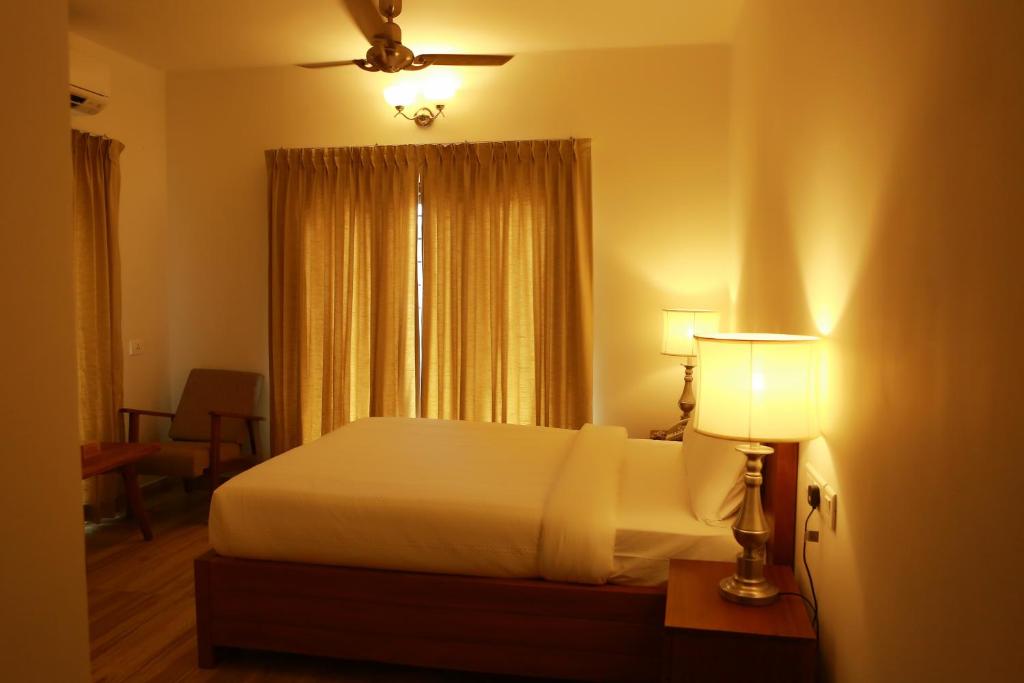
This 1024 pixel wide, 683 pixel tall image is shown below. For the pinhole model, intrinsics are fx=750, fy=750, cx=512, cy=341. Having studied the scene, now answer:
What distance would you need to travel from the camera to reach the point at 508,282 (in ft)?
16.2

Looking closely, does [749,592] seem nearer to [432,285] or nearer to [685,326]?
[685,326]

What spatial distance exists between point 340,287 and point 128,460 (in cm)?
171

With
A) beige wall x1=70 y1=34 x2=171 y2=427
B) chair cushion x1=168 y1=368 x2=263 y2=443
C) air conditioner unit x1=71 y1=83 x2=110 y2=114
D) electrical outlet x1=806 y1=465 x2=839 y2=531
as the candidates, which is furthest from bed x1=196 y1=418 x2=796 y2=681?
beige wall x1=70 y1=34 x2=171 y2=427

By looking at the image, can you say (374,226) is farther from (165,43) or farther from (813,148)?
(813,148)

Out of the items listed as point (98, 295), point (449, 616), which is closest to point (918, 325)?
point (449, 616)

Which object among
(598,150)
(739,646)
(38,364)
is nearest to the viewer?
(38,364)

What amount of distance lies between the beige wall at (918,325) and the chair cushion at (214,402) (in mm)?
3944

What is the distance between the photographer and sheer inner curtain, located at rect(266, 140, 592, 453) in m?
4.85

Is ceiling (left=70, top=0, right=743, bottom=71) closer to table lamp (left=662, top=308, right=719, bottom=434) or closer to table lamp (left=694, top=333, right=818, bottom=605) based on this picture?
table lamp (left=662, top=308, right=719, bottom=434)

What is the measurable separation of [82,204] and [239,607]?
2867 mm

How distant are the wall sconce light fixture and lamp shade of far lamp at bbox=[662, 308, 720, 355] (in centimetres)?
202

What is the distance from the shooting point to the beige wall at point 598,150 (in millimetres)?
4785

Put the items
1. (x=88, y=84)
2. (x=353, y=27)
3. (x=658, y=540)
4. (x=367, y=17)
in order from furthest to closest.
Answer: (x=353, y=27) < (x=88, y=84) < (x=367, y=17) < (x=658, y=540)

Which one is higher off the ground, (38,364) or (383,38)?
(383,38)
